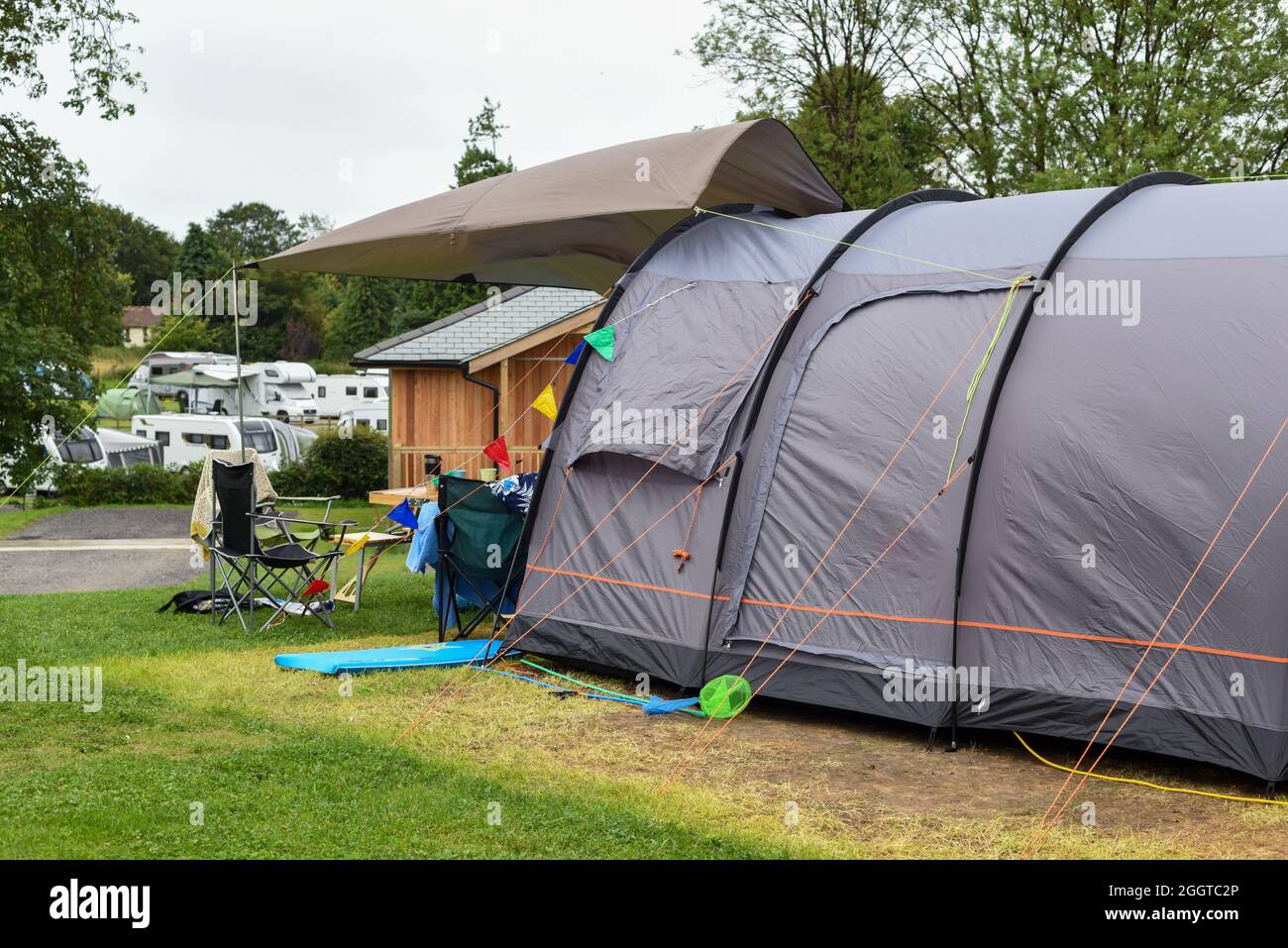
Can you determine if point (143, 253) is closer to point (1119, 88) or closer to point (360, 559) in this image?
point (1119, 88)

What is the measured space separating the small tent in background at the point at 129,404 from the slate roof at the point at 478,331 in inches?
538

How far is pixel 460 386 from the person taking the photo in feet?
62.1

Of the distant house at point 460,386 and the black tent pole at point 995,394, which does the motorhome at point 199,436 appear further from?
the black tent pole at point 995,394

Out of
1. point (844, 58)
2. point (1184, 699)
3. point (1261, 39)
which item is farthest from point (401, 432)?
point (1184, 699)

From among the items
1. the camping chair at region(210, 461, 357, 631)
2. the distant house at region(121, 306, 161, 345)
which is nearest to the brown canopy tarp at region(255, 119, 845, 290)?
the camping chair at region(210, 461, 357, 631)

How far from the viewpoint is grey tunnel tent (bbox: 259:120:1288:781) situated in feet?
18.5

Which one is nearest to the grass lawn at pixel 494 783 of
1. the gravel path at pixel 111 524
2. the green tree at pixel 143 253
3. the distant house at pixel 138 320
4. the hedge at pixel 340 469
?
the gravel path at pixel 111 524

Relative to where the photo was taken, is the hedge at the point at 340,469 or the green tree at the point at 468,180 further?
the green tree at the point at 468,180

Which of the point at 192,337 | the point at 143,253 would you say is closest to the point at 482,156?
the point at 192,337

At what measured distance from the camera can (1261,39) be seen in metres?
17.2

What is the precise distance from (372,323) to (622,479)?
134ft

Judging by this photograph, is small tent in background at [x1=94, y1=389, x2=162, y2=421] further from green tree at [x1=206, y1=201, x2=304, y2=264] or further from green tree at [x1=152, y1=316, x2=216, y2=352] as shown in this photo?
green tree at [x1=206, y1=201, x2=304, y2=264]

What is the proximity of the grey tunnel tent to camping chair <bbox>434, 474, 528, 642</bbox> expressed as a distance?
560 mm

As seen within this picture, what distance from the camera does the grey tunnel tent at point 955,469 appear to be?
5.63m
